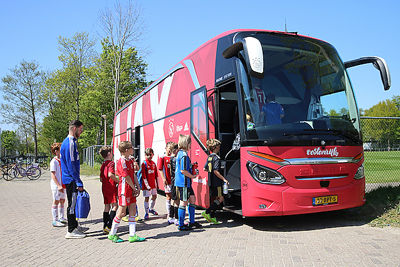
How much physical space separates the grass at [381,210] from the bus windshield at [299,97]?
1.56 meters

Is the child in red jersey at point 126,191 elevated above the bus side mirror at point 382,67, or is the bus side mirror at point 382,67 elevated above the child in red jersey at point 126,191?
the bus side mirror at point 382,67

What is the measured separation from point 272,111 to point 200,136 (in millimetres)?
2075

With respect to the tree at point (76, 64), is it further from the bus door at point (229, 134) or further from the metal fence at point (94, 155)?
the bus door at point (229, 134)

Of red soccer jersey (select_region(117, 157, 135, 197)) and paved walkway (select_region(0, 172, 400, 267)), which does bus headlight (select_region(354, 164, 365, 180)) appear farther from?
red soccer jersey (select_region(117, 157, 135, 197))

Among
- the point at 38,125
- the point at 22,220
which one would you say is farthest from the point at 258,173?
the point at 38,125

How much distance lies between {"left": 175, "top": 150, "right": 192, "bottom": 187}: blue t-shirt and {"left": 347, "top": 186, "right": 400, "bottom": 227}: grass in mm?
3455

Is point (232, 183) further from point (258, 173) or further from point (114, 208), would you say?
point (114, 208)

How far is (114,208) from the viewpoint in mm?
6273

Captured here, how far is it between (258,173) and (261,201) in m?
0.47

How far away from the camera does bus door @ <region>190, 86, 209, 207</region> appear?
7172 mm

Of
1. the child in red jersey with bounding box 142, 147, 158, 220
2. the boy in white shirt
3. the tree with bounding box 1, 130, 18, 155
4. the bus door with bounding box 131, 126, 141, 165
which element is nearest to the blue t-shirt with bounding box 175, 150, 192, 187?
the child in red jersey with bounding box 142, 147, 158, 220

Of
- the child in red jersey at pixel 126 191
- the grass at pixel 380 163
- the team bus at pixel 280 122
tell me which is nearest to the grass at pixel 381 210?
the team bus at pixel 280 122

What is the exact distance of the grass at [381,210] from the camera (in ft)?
20.6

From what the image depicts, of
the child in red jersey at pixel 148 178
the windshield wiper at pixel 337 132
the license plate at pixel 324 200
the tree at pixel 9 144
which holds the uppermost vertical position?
the tree at pixel 9 144
